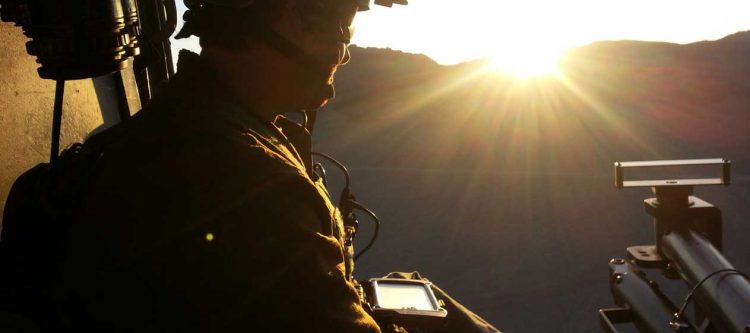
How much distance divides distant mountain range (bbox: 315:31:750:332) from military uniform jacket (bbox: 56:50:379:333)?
6499 mm

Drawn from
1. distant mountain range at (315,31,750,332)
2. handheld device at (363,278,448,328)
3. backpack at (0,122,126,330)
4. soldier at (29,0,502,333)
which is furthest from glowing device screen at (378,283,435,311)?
distant mountain range at (315,31,750,332)

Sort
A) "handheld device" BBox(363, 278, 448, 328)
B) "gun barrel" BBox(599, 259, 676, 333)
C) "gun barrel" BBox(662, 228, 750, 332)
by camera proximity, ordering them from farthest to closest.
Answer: "gun barrel" BBox(599, 259, 676, 333), "gun barrel" BBox(662, 228, 750, 332), "handheld device" BBox(363, 278, 448, 328)

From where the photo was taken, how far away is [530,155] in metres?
17.0

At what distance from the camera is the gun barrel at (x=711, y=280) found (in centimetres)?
276

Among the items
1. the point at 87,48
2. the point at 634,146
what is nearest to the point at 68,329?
the point at 87,48

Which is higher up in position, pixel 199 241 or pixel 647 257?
pixel 199 241

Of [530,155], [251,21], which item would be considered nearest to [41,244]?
[251,21]

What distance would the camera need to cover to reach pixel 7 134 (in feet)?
6.34

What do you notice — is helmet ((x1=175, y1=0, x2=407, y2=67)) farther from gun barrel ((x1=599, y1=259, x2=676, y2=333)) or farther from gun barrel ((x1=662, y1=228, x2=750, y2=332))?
gun barrel ((x1=599, y1=259, x2=676, y2=333))

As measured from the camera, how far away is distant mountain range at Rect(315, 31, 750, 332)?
9.28 m

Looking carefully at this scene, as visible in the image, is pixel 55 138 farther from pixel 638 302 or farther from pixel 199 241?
pixel 638 302

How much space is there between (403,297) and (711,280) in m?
1.57

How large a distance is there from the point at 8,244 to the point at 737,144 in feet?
61.7

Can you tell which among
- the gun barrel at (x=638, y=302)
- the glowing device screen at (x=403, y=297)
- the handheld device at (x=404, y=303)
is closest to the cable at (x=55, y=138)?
the handheld device at (x=404, y=303)
